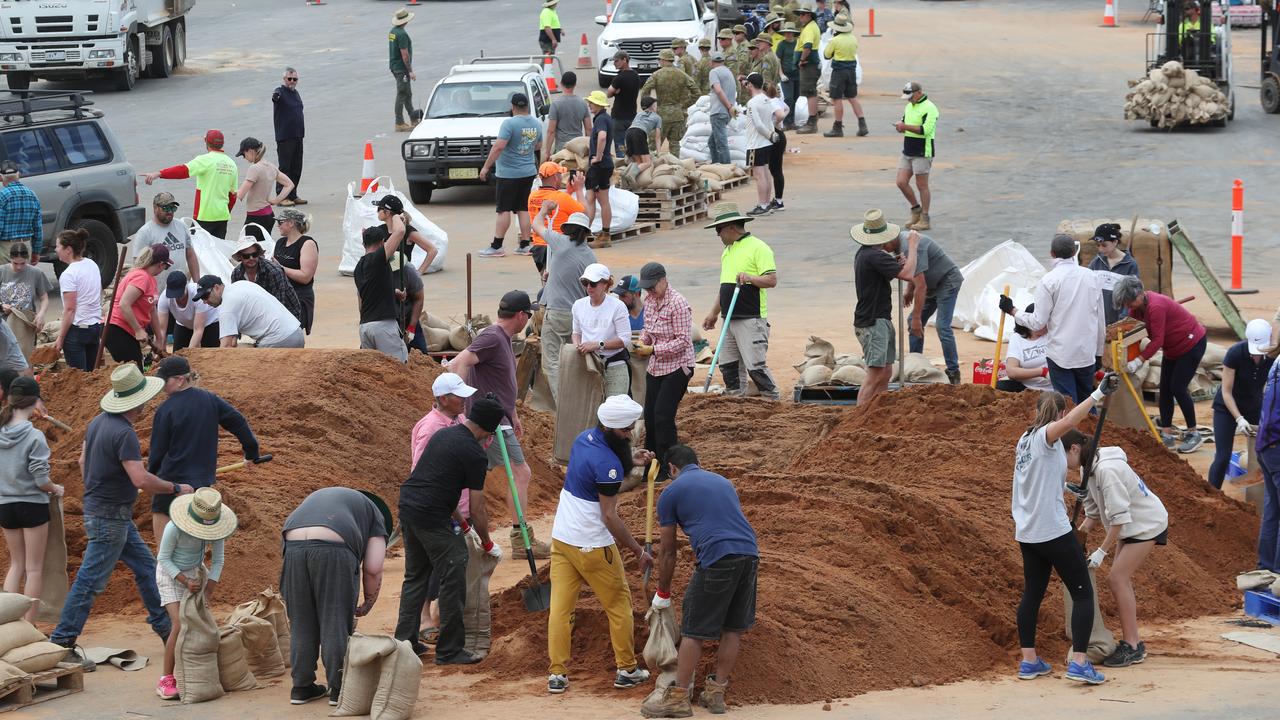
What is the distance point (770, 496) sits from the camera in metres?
10.9

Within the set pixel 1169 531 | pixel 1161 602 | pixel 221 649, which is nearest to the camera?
pixel 221 649

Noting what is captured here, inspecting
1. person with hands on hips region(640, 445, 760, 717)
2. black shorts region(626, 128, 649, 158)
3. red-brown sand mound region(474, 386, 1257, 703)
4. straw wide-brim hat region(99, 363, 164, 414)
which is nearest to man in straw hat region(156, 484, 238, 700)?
straw wide-brim hat region(99, 363, 164, 414)

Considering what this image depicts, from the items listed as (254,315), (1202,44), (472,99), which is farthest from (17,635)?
(1202,44)

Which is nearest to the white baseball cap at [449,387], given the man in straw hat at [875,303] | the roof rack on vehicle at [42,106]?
the man in straw hat at [875,303]

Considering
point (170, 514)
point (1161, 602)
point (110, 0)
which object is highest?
point (110, 0)

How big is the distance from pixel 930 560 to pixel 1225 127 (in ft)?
72.5

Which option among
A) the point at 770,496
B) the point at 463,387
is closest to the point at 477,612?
the point at 463,387

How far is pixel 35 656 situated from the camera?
29.2ft

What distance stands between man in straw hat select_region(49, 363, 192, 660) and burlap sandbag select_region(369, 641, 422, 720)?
180cm

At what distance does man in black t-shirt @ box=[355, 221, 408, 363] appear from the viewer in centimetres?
1338

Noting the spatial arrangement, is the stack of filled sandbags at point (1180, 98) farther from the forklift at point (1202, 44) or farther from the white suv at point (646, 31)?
the white suv at point (646, 31)

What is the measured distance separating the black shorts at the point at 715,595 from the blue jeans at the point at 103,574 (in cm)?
330

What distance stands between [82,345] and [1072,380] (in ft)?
28.9

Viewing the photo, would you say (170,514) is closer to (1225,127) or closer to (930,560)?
(930,560)
